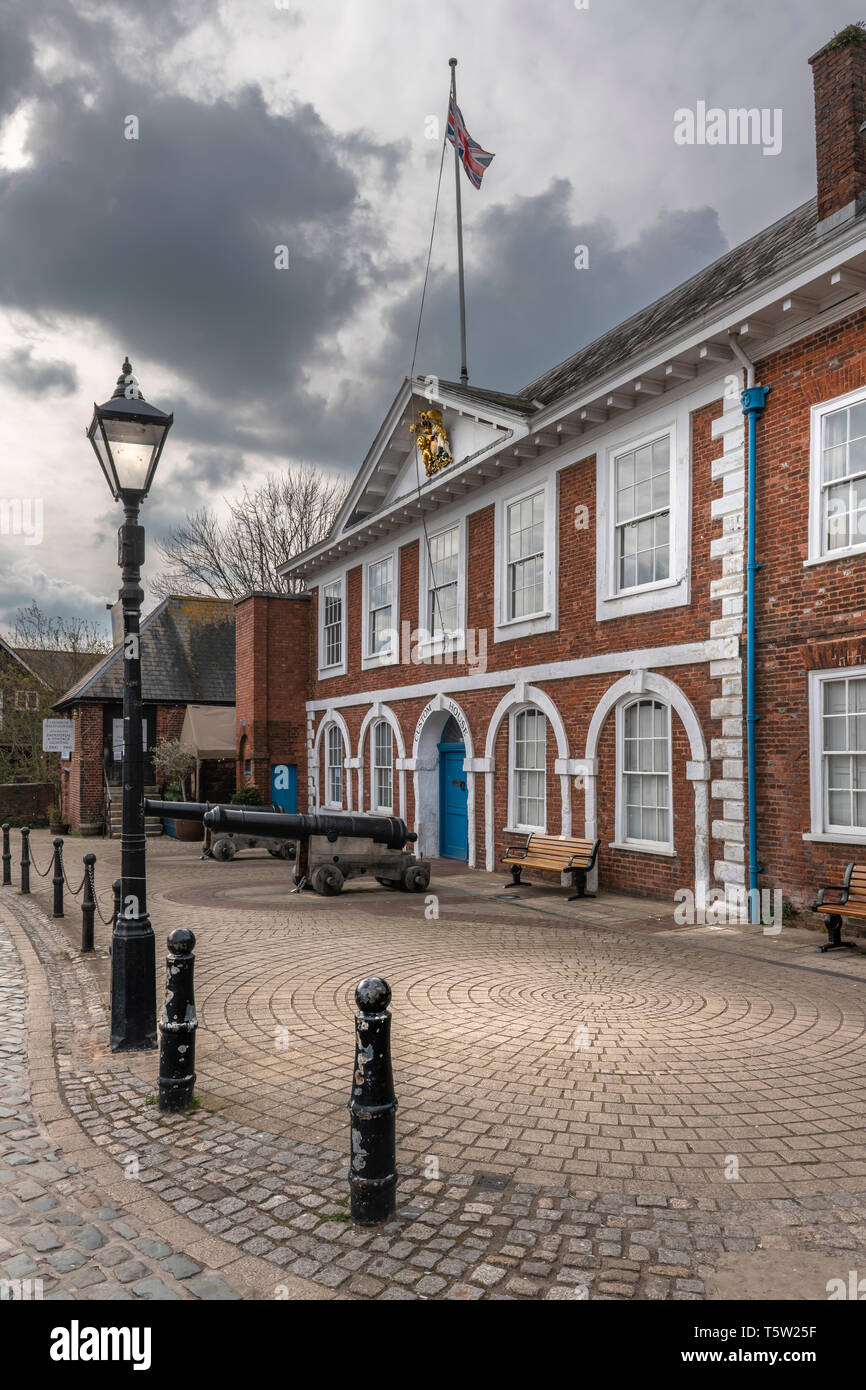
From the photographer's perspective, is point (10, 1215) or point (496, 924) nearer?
point (10, 1215)

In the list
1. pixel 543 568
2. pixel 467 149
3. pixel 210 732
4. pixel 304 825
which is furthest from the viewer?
pixel 210 732

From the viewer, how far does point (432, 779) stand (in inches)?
723

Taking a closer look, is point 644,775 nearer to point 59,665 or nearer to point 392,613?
point 392,613

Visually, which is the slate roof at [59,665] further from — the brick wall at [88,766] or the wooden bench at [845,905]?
the wooden bench at [845,905]

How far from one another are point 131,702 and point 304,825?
6.27 m

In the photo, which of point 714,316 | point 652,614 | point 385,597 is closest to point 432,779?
point 385,597

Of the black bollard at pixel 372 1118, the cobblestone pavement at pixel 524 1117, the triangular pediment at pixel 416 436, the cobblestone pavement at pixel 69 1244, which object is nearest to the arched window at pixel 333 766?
the triangular pediment at pixel 416 436

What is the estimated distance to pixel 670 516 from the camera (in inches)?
464

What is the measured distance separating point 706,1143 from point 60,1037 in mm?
4524

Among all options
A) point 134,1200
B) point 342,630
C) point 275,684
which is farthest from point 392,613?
point 134,1200

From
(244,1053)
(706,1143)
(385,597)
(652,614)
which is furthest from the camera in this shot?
(385,597)

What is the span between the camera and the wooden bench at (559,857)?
41.5 ft

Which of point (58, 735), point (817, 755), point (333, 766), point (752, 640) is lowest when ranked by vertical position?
point (333, 766)

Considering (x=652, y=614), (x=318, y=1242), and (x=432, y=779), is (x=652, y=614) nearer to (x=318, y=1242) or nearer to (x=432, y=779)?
(x=432, y=779)
